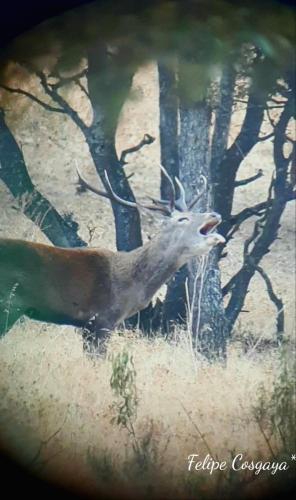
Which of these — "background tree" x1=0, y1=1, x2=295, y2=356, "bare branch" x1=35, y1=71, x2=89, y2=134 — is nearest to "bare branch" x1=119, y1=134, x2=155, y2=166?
"background tree" x1=0, y1=1, x2=295, y2=356

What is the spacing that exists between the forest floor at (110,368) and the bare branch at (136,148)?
14mm

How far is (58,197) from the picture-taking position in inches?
110

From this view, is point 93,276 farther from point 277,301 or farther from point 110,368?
point 277,301

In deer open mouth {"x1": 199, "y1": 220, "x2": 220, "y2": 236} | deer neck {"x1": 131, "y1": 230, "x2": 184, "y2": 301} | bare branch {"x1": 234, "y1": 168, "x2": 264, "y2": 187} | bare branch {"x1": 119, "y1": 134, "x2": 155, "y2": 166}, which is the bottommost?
deer neck {"x1": 131, "y1": 230, "x2": 184, "y2": 301}

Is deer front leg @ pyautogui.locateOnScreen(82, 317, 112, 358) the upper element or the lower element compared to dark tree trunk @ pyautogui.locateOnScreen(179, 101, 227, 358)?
lower

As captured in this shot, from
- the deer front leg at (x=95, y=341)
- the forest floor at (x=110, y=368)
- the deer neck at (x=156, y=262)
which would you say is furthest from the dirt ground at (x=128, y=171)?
the deer front leg at (x=95, y=341)

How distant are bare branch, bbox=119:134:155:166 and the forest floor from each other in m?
0.01

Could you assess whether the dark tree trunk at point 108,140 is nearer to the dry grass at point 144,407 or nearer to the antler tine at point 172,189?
the antler tine at point 172,189

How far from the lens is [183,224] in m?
2.75

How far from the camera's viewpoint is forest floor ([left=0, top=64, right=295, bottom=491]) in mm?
2736

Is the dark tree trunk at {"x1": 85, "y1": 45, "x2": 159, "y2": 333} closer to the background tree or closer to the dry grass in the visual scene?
the background tree

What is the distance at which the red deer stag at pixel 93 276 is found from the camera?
2.77 m

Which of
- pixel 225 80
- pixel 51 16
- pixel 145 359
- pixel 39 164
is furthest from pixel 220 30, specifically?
pixel 145 359

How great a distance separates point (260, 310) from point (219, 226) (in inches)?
11.8
